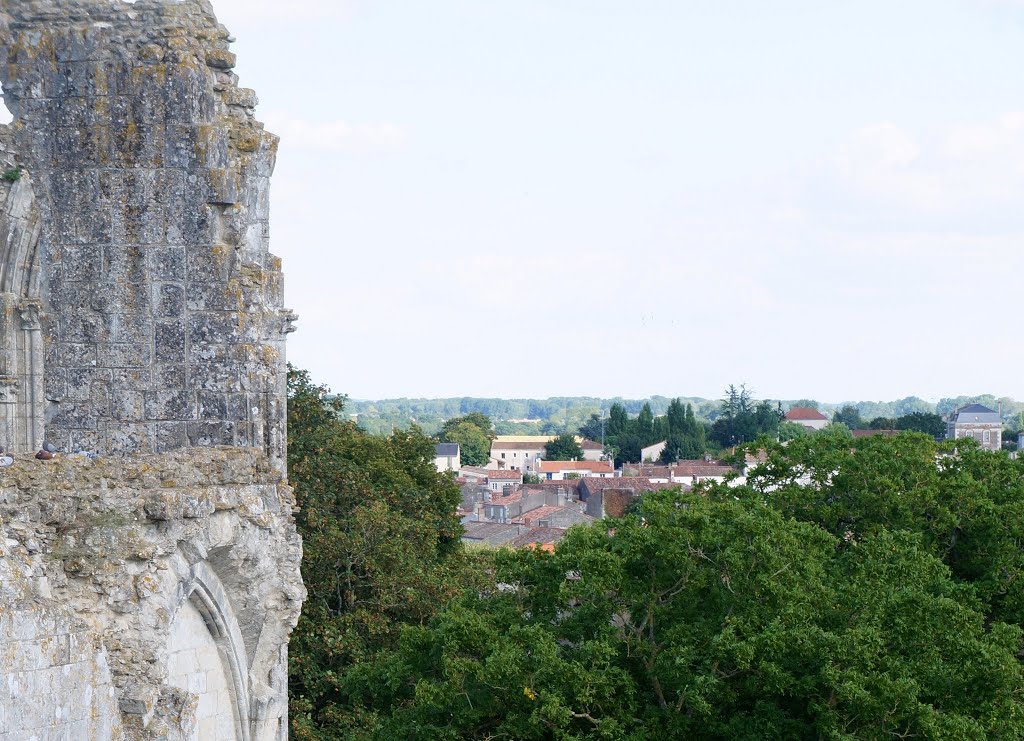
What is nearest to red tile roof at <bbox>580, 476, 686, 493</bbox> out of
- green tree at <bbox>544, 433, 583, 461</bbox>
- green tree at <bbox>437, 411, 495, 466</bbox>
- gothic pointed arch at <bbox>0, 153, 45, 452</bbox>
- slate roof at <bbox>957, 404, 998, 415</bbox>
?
green tree at <bbox>544, 433, 583, 461</bbox>

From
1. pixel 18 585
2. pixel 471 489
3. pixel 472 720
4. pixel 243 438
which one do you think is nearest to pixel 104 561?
pixel 18 585

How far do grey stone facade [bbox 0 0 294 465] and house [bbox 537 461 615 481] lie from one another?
116299mm

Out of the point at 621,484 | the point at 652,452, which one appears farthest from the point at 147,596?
the point at 652,452

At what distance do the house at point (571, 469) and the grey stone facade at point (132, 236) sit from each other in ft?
382

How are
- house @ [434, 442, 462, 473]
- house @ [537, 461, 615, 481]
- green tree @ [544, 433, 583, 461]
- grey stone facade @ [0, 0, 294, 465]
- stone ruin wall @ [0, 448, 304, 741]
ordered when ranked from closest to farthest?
stone ruin wall @ [0, 448, 304, 741] < grey stone facade @ [0, 0, 294, 465] < house @ [537, 461, 615, 481] < house @ [434, 442, 462, 473] < green tree @ [544, 433, 583, 461]

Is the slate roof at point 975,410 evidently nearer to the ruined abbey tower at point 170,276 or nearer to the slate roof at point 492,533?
the slate roof at point 492,533

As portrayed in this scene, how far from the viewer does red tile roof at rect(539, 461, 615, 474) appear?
132 metres

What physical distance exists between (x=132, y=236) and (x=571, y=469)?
413 ft

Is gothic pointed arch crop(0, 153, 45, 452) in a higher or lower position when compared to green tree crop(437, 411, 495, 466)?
higher

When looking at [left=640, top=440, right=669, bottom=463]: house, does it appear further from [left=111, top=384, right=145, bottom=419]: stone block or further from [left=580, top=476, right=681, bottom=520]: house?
[left=111, top=384, right=145, bottom=419]: stone block

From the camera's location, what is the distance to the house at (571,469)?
5169 inches

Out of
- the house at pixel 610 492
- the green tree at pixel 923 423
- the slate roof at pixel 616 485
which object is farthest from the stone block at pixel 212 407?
the green tree at pixel 923 423

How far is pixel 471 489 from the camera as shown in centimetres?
10956

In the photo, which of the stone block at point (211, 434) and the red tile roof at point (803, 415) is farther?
the red tile roof at point (803, 415)
